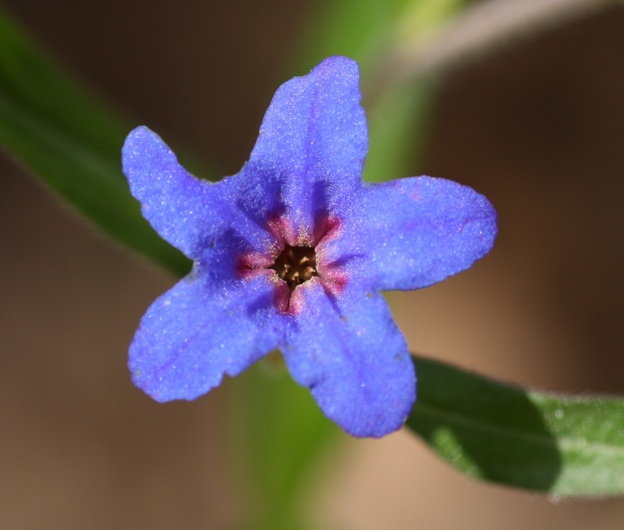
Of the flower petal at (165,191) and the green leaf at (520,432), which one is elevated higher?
the flower petal at (165,191)

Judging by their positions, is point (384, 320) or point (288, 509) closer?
point (384, 320)

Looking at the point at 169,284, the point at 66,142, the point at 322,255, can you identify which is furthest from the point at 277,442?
the point at 322,255

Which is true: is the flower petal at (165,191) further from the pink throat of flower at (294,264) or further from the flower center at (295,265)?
the flower center at (295,265)

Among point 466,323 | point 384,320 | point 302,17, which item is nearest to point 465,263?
point 384,320

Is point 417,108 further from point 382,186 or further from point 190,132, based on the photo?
point 382,186

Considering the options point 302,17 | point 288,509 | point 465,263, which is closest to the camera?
point 465,263

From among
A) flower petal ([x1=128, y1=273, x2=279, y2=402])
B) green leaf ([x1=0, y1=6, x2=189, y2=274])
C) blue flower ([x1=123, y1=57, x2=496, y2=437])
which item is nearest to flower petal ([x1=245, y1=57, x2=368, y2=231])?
blue flower ([x1=123, y1=57, x2=496, y2=437])

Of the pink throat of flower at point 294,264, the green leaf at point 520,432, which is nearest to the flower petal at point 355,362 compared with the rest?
Answer: the pink throat of flower at point 294,264
